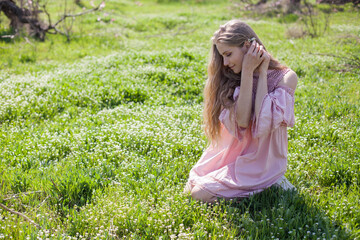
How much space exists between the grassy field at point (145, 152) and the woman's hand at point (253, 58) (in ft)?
5.16

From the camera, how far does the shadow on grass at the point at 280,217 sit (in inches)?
141

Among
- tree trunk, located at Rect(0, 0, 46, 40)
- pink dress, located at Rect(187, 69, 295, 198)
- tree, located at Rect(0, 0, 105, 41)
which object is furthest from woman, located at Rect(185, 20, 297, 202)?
tree trunk, located at Rect(0, 0, 46, 40)

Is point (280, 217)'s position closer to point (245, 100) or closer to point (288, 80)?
point (245, 100)

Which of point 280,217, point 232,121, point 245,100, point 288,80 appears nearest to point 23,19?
point 232,121

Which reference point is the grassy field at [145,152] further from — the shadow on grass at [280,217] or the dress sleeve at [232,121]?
the dress sleeve at [232,121]

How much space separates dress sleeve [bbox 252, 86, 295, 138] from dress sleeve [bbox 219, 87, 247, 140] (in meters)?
0.26

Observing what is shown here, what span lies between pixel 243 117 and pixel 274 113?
0.36m

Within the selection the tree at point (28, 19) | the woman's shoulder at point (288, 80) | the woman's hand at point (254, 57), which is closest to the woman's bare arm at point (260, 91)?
the woman's hand at point (254, 57)

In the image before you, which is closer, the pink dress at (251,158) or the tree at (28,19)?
the pink dress at (251,158)

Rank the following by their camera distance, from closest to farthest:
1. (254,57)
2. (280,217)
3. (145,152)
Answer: (280,217), (254,57), (145,152)

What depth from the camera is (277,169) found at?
4.30 metres

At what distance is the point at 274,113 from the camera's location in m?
3.88

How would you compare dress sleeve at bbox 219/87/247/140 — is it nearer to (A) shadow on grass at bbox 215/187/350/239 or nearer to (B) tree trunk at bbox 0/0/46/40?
Answer: (A) shadow on grass at bbox 215/187/350/239

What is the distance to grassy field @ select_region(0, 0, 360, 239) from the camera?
3.79 m
